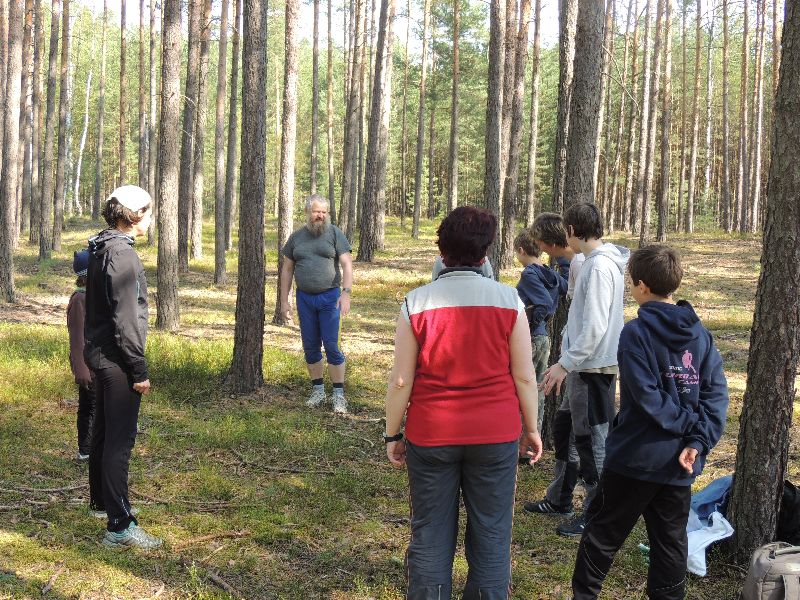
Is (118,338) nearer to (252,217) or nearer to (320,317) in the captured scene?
(320,317)

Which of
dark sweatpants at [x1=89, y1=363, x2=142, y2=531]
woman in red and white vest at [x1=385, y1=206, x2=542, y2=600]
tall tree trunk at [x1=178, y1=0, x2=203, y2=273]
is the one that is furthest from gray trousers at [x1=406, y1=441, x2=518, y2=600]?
tall tree trunk at [x1=178, y1=0, x2=203, y2=273]

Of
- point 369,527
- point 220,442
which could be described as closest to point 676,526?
point 369,527

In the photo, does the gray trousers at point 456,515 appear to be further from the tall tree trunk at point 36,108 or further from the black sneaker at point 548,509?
the tall tree trunk at point 36,108

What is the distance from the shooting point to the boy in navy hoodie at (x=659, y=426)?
11.5ft

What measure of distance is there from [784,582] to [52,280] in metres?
18.6

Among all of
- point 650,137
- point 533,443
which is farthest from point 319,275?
point 650,137

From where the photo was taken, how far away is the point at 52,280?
18750mm

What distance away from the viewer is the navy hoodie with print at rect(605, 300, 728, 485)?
348cm

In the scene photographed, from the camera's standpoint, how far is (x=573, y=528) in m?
5.06

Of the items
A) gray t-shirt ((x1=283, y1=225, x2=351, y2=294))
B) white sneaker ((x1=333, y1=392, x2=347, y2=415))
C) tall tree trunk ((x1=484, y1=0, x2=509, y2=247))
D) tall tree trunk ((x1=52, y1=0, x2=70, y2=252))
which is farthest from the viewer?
tall tree trunk ((x1=52, y1=0, x2=70, y2=252))

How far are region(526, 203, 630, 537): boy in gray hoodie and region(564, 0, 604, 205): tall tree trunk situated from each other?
5.93 ft

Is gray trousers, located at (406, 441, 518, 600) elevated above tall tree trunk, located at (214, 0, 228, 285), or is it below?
below

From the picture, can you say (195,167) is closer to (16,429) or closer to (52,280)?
(52,280)

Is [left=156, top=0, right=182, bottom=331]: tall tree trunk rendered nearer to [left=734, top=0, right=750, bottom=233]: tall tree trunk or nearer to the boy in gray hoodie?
the boy in gray hoodie
